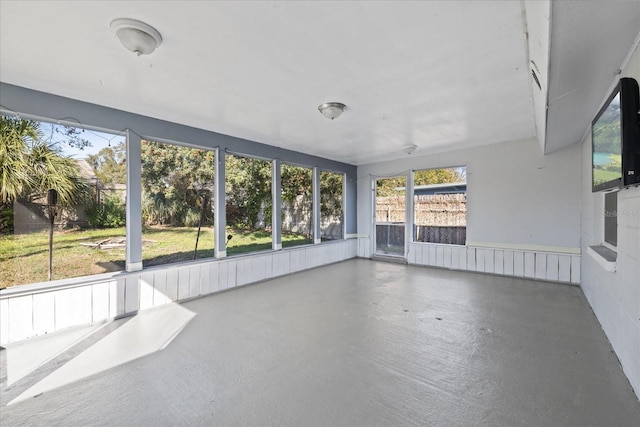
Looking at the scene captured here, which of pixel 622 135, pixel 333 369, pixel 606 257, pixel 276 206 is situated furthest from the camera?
pixel 276 206

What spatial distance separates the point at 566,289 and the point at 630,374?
2729 mm

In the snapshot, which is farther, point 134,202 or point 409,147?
point 409,147

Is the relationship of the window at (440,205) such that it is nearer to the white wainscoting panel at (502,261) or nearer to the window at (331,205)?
the white wainscoting panel at (502,261)

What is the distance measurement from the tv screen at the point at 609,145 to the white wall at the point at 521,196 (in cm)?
213

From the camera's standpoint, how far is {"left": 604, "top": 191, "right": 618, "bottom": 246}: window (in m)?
2.51

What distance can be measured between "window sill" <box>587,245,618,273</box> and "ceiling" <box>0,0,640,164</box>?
4.83 feet

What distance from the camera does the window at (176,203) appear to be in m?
3.60

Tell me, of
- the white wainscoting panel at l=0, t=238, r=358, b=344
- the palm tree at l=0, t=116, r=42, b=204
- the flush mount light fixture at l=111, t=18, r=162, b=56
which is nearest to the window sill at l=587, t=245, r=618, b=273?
the flush mount light fixture at l=111, t=18, r=162, b=56

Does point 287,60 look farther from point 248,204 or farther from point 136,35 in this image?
point 248,204

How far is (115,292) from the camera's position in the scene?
3189 millimetres

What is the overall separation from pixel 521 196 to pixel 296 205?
4108 mm

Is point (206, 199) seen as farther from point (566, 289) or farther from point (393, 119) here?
point (566, 289)

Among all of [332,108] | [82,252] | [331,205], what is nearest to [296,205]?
[331,205]

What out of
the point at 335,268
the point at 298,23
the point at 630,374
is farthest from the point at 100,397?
the point at 335,268
